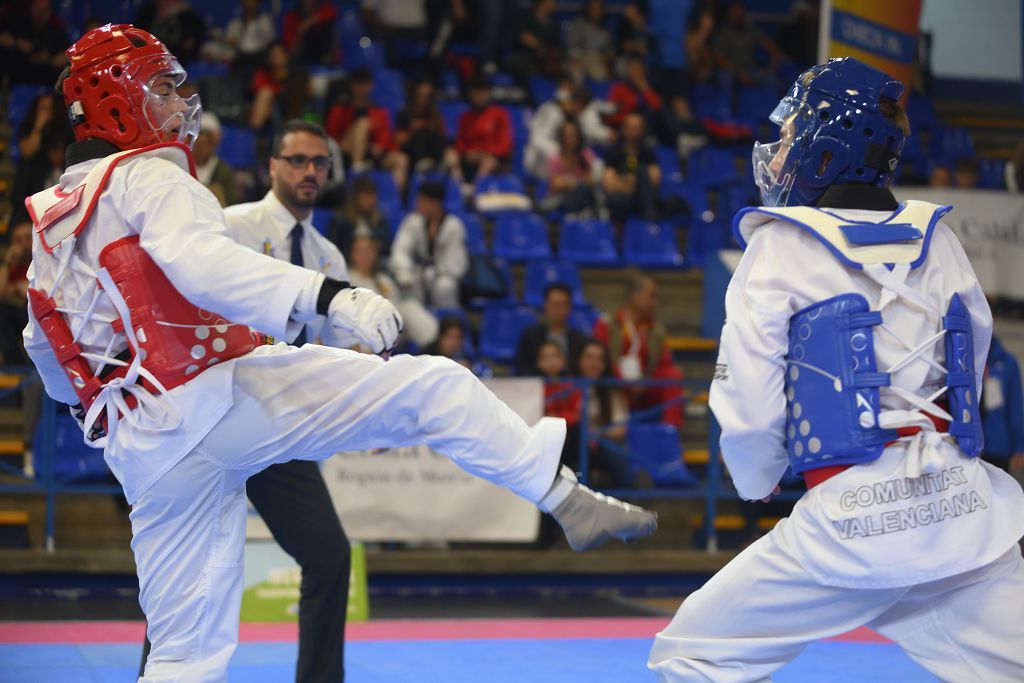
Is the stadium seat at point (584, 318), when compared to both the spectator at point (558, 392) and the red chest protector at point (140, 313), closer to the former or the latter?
the spectator at point (558, 392)

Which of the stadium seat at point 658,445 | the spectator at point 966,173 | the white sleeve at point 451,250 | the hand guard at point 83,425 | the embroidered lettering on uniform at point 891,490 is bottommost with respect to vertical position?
→ the stadium seat at point 658,445

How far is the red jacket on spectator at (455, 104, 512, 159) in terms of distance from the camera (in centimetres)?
1216

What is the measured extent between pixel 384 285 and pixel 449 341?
0.70 metres

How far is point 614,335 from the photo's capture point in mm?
9391

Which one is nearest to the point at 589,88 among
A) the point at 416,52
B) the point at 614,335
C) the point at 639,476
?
the point at 416,52

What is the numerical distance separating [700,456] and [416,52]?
711 cm

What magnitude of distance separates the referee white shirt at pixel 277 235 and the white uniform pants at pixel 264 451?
1346mm

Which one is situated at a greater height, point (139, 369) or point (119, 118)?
point (119, 118)

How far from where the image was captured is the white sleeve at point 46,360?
3.73 metres

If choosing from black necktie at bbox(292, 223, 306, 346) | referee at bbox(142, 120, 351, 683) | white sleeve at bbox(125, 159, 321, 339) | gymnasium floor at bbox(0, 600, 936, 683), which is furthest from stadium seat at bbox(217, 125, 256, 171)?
white sleeve at bbox(125, 159, 321, 339)

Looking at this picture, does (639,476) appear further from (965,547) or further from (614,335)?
(965,547)

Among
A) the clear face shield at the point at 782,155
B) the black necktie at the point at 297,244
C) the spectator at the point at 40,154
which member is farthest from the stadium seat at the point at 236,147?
the clear face shield at the point at 782,155

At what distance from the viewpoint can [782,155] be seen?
130 inches

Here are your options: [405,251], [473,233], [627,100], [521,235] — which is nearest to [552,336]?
[405,251]
